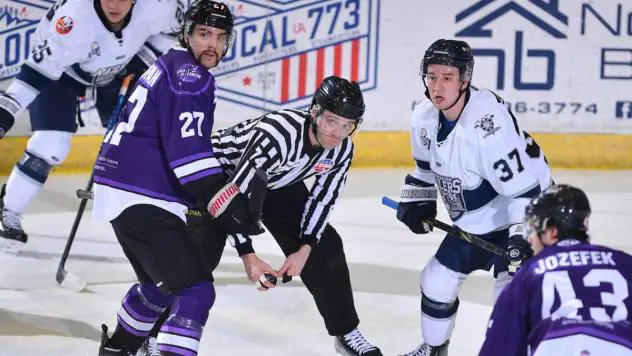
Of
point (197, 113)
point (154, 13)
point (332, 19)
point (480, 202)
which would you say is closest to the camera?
point (197, 113)

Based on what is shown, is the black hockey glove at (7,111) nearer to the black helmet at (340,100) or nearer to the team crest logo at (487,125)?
the black helmet at (340,100)

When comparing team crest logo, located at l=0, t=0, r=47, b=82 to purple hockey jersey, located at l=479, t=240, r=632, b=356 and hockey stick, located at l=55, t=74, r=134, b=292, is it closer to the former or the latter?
hockey stick, located at l=55, t=74, r=134, b=292

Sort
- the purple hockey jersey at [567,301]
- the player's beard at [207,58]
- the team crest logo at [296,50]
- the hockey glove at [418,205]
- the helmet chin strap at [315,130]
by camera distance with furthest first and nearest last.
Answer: the team crest logo at [296,50] → the hockey glove at [418,205] → the helmet chin strap at [315,130] → the player's beard at [207,58] → the purple hockey jersey at [567,301]

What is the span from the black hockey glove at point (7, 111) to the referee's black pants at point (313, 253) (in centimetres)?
118

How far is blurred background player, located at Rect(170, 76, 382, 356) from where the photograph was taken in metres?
3.23

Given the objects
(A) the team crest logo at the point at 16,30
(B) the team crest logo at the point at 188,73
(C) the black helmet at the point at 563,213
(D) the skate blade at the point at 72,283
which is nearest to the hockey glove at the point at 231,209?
(B) the team crest logo at the point at 188,73

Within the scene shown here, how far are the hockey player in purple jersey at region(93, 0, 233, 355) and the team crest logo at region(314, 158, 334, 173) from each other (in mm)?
468

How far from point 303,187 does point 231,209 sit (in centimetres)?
82

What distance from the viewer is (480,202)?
3.32 m

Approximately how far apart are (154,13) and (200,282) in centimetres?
→ 200

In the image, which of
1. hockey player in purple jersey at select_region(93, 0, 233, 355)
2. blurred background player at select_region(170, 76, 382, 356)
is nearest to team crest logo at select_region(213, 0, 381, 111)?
blurred background player at select_region(170, 76, 382, 356)

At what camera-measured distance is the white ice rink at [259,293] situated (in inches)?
149

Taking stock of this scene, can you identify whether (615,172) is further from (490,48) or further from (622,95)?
(490,48)

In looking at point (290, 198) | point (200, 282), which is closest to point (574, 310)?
point (200, 282)
